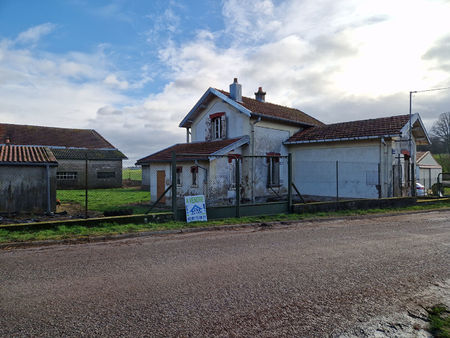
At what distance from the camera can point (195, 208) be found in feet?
33.7

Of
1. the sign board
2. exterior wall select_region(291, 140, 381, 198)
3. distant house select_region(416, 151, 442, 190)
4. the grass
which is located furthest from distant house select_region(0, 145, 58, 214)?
distant house select_region(416, 151, 442, 190)

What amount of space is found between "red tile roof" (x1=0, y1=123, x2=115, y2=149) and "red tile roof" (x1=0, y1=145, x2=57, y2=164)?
18.9 metres

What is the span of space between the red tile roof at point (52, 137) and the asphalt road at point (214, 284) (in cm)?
2901

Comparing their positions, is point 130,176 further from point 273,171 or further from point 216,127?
point 273,171

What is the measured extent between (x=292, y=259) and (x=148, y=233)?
4.29m

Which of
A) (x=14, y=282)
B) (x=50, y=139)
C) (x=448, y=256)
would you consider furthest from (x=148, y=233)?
(x=50, y=139)

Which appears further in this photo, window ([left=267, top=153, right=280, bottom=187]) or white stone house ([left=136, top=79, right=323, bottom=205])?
window ([left=267, top=153, right=280, bottom=187])

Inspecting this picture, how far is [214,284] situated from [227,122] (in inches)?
561

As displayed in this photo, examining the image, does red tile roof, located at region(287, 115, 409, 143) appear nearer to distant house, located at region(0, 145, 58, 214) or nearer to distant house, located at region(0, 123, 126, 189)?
distant house, located at region(0, 145, 58, 214)

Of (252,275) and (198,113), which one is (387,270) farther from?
(198,113)

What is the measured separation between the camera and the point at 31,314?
3.76 metres

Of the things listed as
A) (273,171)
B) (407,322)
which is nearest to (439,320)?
(407,322)

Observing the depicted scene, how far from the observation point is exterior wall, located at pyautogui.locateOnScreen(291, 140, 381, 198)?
52.0 ft

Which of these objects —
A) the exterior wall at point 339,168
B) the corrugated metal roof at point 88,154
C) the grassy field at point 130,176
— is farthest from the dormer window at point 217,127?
the grassy field at point 130,176
